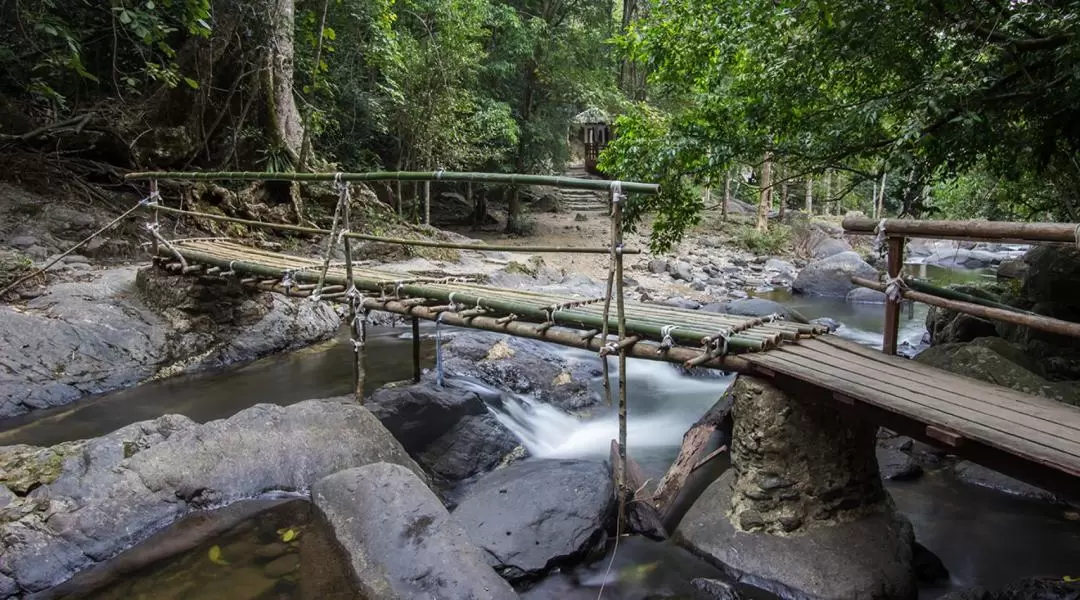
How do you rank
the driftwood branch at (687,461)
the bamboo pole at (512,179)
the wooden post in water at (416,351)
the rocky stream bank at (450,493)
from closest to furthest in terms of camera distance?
1. the rocky stream bank at (450,493)
2. the bamboo pole at (512,179)
3. the driftwood branch at (687,461)
4. the wooden post in water at (416,351)

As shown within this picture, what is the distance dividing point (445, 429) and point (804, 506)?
2920mm

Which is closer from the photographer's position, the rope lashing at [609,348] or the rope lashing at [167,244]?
the rope lashing at [609,348]

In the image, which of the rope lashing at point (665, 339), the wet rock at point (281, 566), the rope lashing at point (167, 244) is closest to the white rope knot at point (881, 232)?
the rope lashing at point (665, 339)

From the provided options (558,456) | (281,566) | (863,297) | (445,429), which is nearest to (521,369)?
(558,456)

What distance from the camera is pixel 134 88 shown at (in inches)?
408

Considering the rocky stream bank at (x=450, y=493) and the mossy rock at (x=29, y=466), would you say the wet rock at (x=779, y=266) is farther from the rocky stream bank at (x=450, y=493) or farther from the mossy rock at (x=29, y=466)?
the mossy rock at (x=29, y=466)

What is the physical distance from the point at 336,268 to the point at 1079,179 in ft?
27.8

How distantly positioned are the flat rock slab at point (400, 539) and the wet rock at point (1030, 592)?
Answer: 2517 mm

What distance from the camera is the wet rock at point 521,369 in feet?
23.6

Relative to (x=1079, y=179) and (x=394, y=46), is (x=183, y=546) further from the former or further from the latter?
(x=394, y=46)

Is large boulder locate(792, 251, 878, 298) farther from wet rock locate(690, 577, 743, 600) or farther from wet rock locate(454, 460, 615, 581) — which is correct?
wet rock locate(690, 577, 743, 600)

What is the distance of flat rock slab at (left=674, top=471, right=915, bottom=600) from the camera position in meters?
3.54

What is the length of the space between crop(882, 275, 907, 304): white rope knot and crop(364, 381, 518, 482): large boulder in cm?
323

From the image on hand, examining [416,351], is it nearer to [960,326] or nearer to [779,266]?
[960,326]
